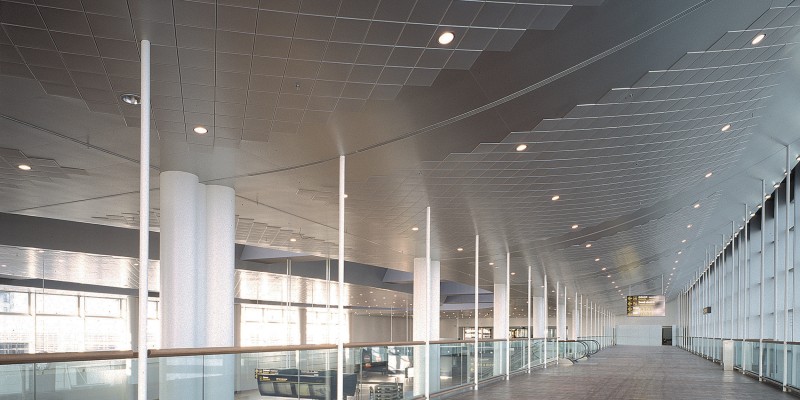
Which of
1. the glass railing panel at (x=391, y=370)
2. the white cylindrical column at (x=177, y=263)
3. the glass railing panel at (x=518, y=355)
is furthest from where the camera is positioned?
the glass railing panel at (x=518, y=355)

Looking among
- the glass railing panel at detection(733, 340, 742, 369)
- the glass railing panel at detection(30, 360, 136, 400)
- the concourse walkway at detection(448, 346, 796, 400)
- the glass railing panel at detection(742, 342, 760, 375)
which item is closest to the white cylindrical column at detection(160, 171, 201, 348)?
the glass railing panel at detection(30, 360, 136, 400)

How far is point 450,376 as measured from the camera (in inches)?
538

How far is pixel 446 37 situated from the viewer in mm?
5742

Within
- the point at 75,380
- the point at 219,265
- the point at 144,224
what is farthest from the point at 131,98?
the point at 219,265

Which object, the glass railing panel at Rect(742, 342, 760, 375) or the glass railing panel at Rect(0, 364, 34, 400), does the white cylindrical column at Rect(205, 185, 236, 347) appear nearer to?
the glass railing panel at Rect(0, 364, 34, 400)

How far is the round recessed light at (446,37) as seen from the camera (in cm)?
569

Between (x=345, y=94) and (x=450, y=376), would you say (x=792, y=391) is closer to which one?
(x=450, y=376)

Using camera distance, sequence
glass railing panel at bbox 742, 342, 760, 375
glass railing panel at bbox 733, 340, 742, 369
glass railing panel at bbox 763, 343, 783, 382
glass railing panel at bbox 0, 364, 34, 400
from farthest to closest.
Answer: glass railing panel at bbox 733, 340, 742, 369
glass railing panel at bbox 742, 342, 760, 375
glass railing panel at bbox 763, 343, 783, 382
glass railing panel at bbox 0, 364, 34, 400

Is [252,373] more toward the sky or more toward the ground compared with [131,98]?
more toward the ground

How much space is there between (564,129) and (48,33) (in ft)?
19.1

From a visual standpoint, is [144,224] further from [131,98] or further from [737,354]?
[737,354]

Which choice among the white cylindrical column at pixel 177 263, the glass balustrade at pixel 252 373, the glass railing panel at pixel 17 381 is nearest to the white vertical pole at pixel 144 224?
the glass balustrade at pixel 252 373

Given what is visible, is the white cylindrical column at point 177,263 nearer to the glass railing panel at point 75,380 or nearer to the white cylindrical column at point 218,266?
the white cylindrical column at point 218,266

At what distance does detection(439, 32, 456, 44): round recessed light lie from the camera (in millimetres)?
5688
